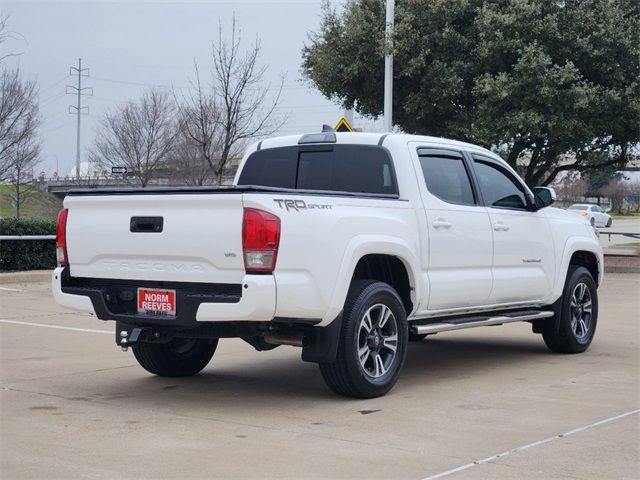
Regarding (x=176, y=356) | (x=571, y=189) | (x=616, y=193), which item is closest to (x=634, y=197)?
(x=616, y=193)

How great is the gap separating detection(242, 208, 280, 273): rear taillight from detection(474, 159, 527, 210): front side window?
10.1 ft

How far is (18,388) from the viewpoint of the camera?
313 inches

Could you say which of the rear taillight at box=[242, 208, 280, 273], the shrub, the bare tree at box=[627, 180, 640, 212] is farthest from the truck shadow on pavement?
the bare tree at box=[627, 180, 640, 212]

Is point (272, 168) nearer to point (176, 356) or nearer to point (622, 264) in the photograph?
point (176, 356)

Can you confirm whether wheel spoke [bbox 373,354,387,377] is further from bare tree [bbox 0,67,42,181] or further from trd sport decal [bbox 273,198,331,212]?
bare tree [bbox 0,67,42,181]

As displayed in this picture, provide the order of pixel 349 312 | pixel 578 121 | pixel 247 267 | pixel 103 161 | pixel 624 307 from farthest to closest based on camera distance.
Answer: pixel 103 161
pixel 578 121
pixel 624 307
pixel 349 312
pixel 247 267

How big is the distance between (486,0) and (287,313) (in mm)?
17846

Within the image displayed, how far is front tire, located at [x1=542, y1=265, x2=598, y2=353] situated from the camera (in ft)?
33.2

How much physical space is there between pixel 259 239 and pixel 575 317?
482 cm

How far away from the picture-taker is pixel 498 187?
9.53 metres

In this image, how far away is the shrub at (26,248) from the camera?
1858cm

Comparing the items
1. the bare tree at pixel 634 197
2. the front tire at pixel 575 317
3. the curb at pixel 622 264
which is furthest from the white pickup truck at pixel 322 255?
the bare tree at pixel 634 197

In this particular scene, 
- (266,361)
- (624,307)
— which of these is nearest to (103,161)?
(624,307)

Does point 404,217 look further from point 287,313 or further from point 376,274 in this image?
point 287,313
